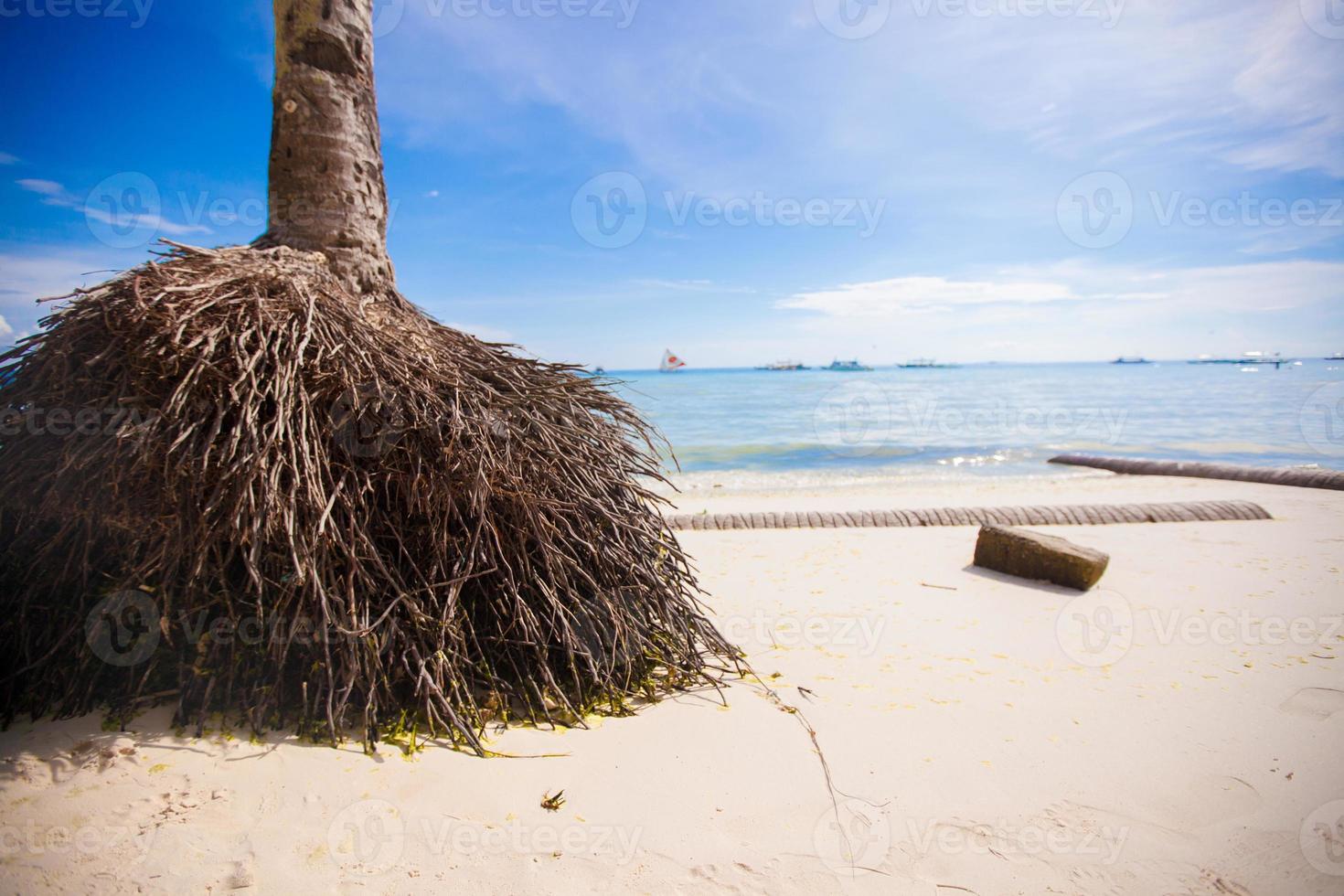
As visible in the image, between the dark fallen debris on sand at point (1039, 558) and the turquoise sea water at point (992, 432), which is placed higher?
the turquoise sea water at point (992, 432)

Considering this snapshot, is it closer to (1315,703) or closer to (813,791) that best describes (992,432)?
(1315,703)

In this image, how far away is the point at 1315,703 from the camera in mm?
3611

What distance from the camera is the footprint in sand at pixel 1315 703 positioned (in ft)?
11.5

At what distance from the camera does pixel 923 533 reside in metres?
7.96

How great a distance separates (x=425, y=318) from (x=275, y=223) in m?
1.14

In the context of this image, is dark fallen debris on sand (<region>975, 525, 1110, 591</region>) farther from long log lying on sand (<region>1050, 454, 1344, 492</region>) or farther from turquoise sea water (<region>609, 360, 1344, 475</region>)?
long log lying on sand (<region>1050, 454, 1344, 492</region>)

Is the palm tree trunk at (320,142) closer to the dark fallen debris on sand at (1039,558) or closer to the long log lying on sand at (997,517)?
the long log lying on sand at (997,517)

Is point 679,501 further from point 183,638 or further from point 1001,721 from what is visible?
point 183,638

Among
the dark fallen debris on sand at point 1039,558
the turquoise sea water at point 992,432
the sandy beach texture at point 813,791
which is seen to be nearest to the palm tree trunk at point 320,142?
the sandy beach texture at point 813,791

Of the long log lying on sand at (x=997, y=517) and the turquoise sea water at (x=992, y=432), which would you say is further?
the turquoise sea water at (x=992, y=432)

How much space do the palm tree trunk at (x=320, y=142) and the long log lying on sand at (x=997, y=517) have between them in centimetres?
553

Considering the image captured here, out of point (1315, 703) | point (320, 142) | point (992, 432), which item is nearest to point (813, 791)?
point (1315, 703)

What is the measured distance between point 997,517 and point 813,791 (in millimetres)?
7121

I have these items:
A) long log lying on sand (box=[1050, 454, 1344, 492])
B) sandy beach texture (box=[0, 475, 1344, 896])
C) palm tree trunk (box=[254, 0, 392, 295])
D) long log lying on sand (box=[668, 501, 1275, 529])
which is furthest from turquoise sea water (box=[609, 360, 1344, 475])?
sandy beach texture (box=[0, 475, 1344, 896])
